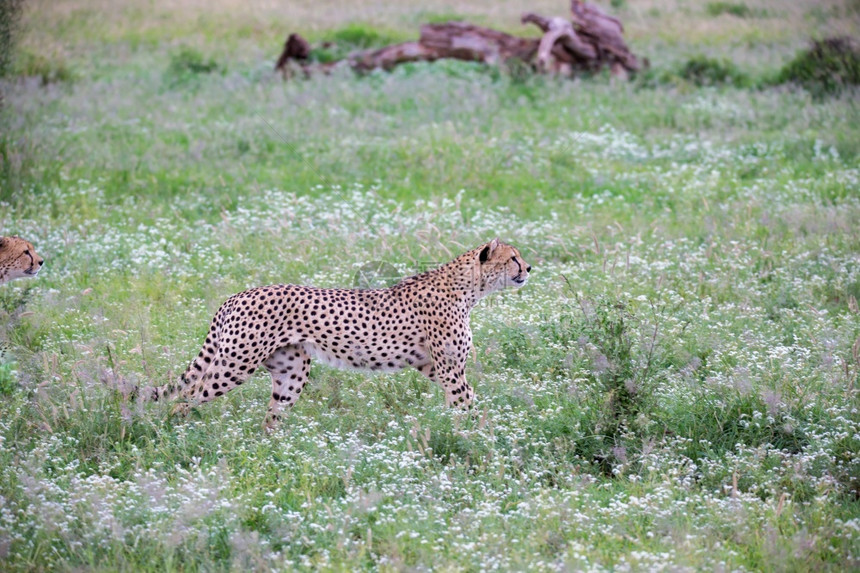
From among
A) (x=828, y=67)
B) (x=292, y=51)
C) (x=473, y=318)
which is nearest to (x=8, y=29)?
(x=292, y=51)

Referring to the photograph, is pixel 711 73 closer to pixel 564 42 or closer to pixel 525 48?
pixel 564 42

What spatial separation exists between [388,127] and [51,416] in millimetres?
8368

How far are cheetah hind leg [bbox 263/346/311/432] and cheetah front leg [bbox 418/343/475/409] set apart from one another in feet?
2.77

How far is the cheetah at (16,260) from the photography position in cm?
772

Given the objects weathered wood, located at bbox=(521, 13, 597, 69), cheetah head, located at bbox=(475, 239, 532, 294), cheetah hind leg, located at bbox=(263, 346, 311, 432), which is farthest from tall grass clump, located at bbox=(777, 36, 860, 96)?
cheetah hind leg, located at bbox=(263, 346, 311, 432)

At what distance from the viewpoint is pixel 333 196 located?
11609 mm

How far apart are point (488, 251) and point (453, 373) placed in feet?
2.82

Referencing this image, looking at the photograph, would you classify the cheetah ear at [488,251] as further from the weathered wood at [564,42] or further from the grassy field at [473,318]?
the weathered wood at [564,42]

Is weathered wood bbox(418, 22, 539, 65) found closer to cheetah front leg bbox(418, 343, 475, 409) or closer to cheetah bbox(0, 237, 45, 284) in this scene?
cheetah bbox(0, 237, 45, 284)

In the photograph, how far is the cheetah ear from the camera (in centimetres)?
689

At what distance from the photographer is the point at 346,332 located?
6570mm

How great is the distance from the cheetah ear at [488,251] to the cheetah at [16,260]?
3.39m

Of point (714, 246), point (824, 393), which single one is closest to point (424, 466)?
point (824, 393)

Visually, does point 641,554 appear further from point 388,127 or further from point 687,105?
point 687,105
